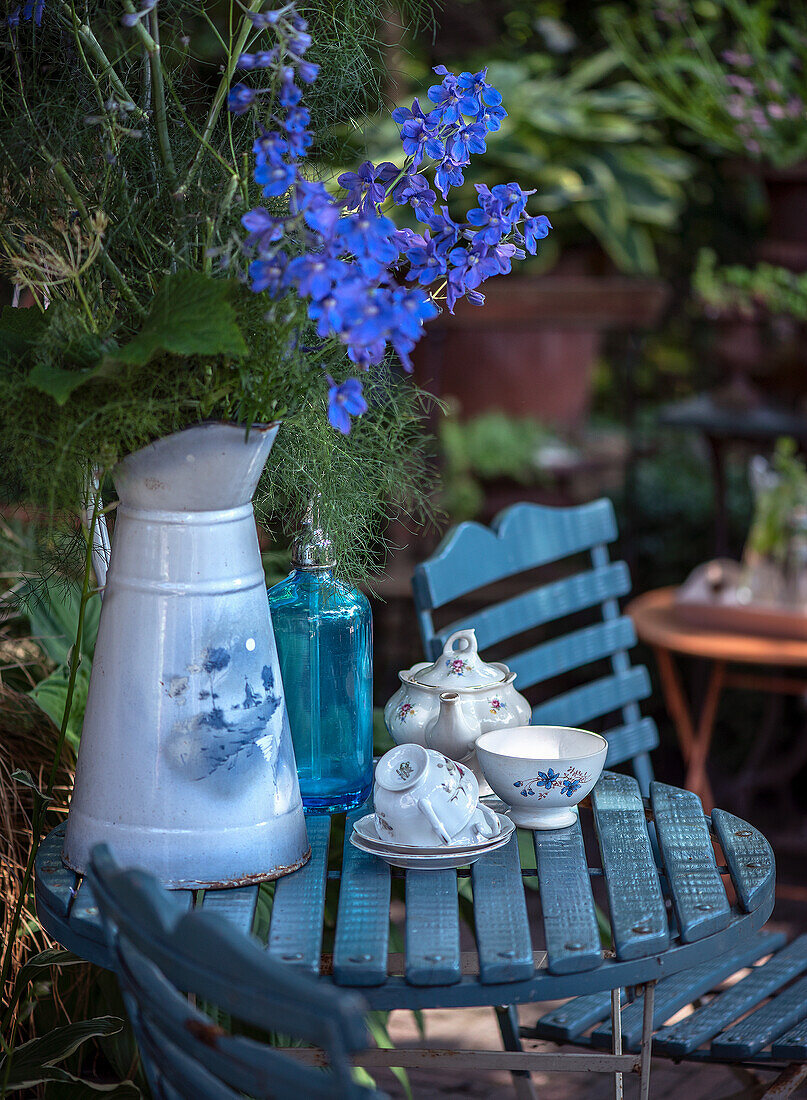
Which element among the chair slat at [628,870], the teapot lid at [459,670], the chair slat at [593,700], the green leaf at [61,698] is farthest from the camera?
the chair slat at [593,700]

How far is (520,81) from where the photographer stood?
408 centimetres

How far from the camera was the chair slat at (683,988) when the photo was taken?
137cm

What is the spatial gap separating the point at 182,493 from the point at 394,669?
2244 mm

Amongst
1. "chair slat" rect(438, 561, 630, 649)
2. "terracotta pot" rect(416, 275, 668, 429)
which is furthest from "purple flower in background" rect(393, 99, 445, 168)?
"terracotta pot" rect(416, 275, 668, 429)

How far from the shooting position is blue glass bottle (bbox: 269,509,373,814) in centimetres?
116

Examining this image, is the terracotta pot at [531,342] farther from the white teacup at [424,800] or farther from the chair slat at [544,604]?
the white teacup at [424,800]

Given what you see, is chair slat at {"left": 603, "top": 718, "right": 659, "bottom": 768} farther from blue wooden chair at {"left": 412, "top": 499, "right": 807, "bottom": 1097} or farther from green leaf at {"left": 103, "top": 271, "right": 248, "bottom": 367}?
green leaf at {"left": 103, "top": 271, "right": 248, "bottom": 367}

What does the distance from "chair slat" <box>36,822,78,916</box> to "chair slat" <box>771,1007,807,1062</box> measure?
75 centimetres

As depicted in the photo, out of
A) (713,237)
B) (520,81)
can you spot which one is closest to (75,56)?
(520,81)

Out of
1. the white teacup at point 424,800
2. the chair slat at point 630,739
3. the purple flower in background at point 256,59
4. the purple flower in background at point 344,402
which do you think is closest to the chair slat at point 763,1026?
the chair slat at point 630,739

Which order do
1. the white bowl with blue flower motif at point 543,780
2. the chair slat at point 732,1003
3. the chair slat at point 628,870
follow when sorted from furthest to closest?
the chair slat at point 732,1003
the white bowl with blue flower motif at point 543,780
the chair slat at point 628,870

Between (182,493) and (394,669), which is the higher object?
(182,493)

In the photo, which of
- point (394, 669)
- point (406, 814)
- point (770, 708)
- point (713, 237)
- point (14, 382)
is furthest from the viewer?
point (713, 237)

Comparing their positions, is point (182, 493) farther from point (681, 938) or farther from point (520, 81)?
point (520, 81)
